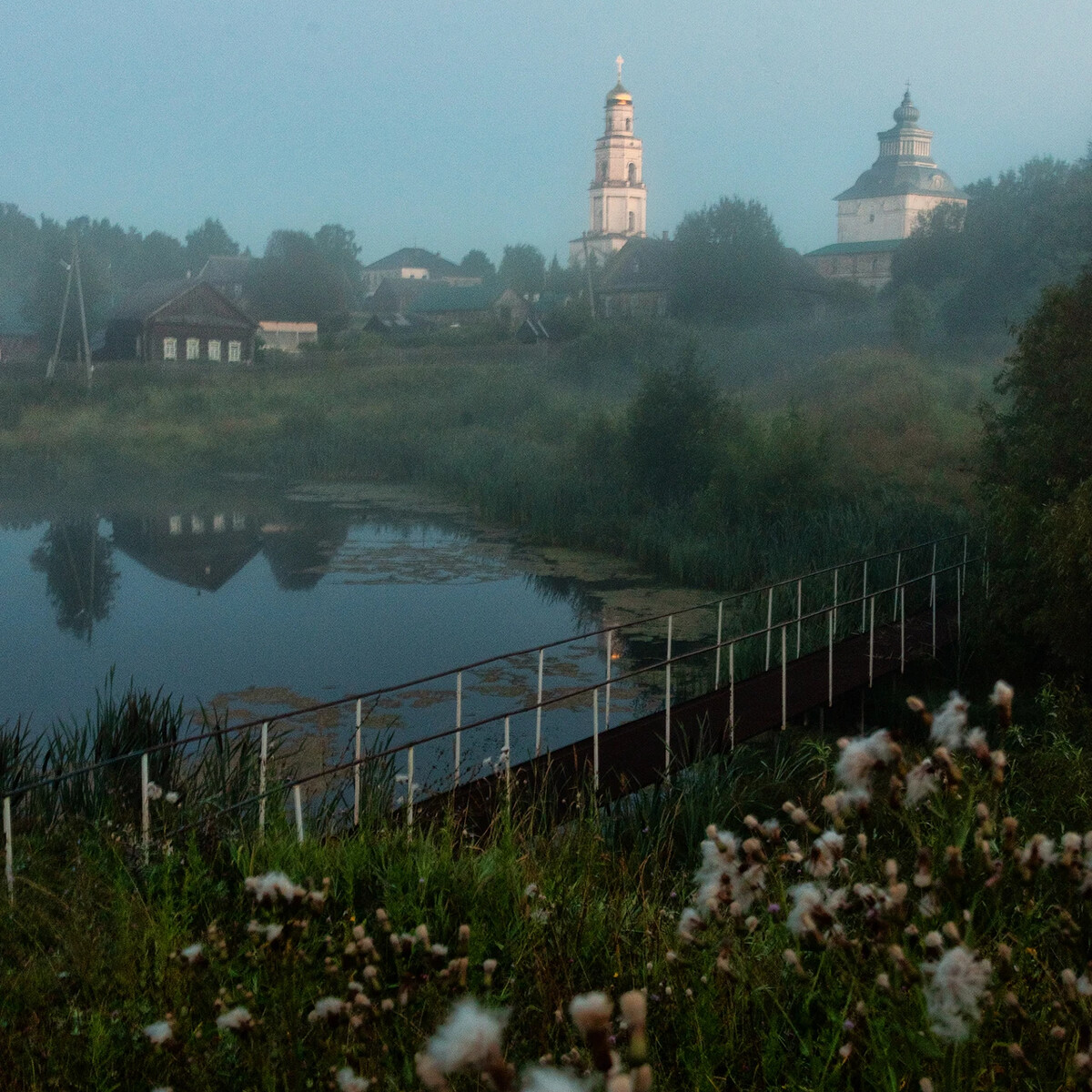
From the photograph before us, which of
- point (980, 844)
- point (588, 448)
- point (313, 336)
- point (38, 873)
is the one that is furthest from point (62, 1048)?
point (313, 336)

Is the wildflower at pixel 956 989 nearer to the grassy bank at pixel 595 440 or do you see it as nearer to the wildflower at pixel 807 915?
the wildflower at pixel 807 915

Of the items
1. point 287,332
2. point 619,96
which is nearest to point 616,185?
point 619,96

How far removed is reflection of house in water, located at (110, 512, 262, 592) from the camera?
20953mm

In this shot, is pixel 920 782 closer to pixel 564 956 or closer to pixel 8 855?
pixel 564 956

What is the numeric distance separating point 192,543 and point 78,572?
320 cm

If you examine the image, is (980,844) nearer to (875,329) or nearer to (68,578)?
(68,578)

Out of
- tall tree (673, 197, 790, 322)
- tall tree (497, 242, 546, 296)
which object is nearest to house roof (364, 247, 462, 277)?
tall tree (497, 242, 546, 296)

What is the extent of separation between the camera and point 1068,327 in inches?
490

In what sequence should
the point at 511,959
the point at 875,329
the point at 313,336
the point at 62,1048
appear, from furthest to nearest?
1. the point at 313,336
2. the point at 875,329
3. the point at 511,959
4. the point at 62,1048

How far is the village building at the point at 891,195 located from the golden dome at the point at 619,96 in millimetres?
17844

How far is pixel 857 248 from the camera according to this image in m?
74.2

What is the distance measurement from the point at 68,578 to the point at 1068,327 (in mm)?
15012

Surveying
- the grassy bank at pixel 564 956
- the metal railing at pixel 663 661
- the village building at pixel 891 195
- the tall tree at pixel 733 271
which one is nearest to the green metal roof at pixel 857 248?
the village building at pixel 891 195

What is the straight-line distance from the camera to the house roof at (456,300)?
66.2 meters
